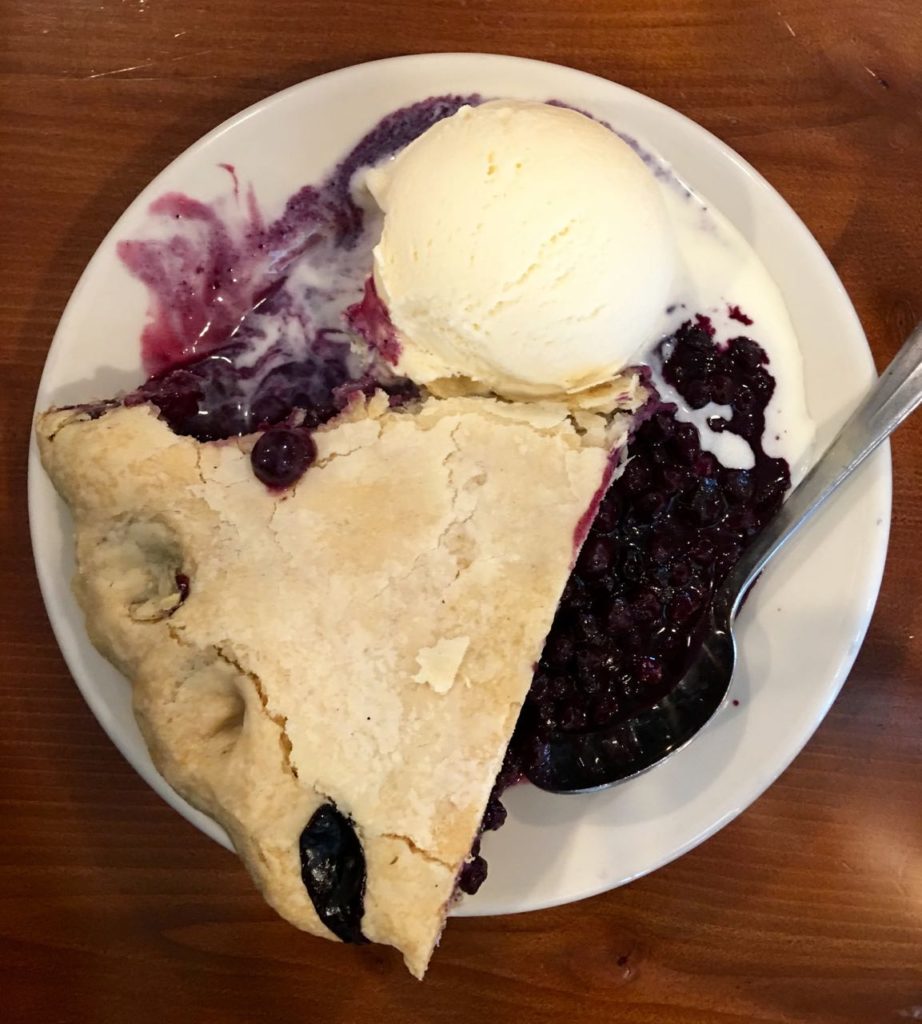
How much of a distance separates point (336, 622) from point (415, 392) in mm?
513

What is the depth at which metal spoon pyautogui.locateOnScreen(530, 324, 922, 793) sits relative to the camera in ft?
5.26

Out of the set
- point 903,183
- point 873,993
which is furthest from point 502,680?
point 903,183

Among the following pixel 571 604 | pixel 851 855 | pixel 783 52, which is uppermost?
pixel 783 52

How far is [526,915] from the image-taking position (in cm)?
189

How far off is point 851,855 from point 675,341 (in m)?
1.22

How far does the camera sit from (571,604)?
5.56ft

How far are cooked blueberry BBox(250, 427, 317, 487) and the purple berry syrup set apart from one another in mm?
177

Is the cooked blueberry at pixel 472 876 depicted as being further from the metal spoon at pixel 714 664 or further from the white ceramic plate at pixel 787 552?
the metal spoon at pixel 714 664

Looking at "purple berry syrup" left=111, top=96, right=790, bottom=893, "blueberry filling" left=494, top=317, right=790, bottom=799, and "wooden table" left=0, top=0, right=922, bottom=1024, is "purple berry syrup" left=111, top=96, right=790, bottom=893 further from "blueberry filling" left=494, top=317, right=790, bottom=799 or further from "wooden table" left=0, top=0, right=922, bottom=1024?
"wooden table" left=0, top=0, right=922, bottom=1024

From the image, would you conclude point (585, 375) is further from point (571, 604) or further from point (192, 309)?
point (192, 309)

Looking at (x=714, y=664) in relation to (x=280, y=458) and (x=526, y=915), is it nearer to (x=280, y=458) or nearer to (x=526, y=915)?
(x=526, y=915)

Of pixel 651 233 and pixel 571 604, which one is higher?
pixel 651 233

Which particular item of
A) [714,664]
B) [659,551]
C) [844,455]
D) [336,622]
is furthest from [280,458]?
[844,455]

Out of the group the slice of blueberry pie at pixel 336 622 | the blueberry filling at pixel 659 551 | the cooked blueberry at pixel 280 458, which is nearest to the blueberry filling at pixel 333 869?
the slice of blueberry pie at pixel 336 622
